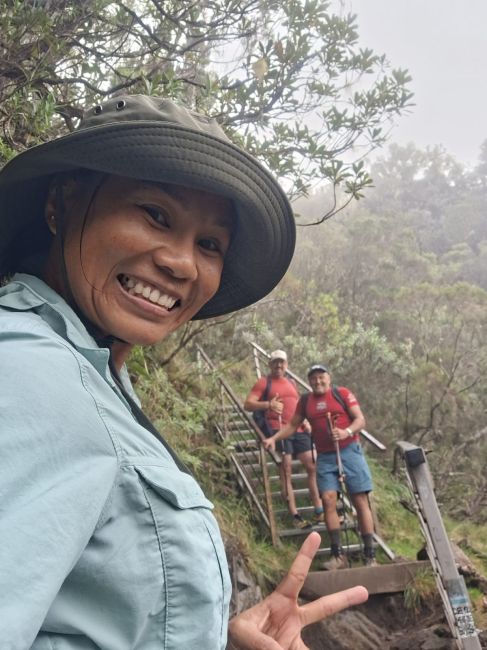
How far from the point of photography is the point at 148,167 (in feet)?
3.79

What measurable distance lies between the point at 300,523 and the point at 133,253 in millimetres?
6011

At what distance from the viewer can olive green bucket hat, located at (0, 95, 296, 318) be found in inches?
45.1

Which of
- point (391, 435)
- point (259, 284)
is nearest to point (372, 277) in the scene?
point (391, 435)

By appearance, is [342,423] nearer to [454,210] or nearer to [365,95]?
[365,95]

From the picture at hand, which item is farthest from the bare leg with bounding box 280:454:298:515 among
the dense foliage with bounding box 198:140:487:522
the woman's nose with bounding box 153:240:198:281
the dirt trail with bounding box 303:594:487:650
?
the woman's nose with bounding box 153:240:198:281

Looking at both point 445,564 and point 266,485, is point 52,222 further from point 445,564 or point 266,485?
point 266,485

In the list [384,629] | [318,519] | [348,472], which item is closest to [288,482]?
[318,519]

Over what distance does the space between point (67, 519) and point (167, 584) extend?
263 mm

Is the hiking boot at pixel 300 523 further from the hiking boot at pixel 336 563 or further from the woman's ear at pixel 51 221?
the woman's ear at pixel 51 221

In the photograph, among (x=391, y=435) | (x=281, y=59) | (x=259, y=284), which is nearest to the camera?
(x=259, y=284)

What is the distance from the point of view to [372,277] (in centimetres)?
1872

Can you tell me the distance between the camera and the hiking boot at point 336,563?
5527 mm

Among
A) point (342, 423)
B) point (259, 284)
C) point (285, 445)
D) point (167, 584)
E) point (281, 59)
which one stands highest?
point (281, 59)

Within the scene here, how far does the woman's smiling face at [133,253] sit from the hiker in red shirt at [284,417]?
5.34 metres
